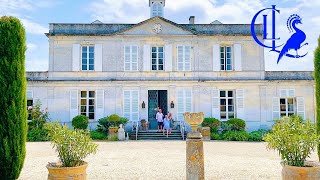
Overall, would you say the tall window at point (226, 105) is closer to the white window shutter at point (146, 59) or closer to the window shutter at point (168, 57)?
the window shutter at point (168, 57)

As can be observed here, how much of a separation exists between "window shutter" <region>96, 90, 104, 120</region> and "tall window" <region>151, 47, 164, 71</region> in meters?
3.43

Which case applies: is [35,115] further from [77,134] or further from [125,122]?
[77,134]

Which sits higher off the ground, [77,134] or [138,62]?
[138,62]

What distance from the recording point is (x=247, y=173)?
7812mm

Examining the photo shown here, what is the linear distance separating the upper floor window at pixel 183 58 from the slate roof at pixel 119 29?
1.11 m

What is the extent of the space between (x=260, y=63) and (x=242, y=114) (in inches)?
130

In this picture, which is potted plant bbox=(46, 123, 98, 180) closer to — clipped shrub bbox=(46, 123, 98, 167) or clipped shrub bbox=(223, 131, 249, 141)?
clipped shrub bbox=(46, 123, 98, 167)

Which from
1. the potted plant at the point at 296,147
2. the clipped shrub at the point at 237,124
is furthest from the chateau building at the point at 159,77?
the potted plant at the point at 296,147

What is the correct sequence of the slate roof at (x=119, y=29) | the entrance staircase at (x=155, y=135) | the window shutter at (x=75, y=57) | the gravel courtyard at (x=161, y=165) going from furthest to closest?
the slate roof at (x=119, y=29) < the window shutter at (x=75, y=57) < the entrance staircase at (x=155, y=135) < the gravel courtyard at (x=161, y=165)

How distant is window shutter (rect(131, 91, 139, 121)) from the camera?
739 inches

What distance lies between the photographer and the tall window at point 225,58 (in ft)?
64.2

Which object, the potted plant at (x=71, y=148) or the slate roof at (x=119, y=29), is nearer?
the potted plant at (x=71, y=148)

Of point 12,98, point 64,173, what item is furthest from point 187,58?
point 64,173

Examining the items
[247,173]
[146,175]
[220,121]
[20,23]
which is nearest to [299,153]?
[247,173]
